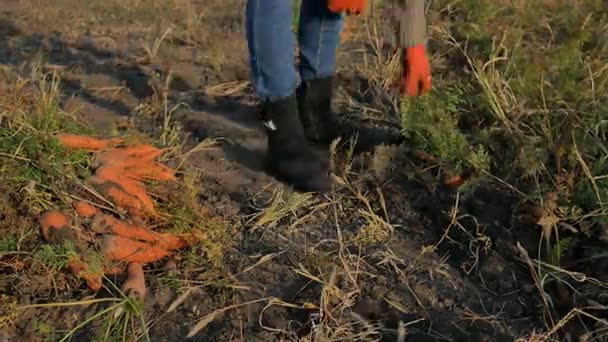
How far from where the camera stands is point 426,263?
6.84ft

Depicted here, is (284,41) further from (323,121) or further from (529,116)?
(529,116)

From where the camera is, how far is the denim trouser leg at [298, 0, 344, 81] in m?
2.51

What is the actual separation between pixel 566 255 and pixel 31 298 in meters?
1.25

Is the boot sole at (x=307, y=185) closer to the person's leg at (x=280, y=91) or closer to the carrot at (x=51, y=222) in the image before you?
the person's leg at (x=280, y=91)

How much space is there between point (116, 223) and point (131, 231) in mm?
42

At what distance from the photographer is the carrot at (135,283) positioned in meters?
1.93

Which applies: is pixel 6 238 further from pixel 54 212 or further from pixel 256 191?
pixel 256 191

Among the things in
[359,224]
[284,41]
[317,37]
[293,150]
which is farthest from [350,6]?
[359,224]

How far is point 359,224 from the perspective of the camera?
224cm

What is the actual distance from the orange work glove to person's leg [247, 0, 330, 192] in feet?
1.00

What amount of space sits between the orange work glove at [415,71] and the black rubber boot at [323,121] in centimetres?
31

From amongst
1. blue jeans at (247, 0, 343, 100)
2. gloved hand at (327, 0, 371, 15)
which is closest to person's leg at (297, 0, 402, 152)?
blue jeans at (247, 0, 343, 100)

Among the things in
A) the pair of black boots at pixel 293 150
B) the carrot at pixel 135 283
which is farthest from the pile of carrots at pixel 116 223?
the pair of black boots at pixel 293 150

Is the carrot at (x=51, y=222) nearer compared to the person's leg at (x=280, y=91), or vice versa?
the carrot at (x=51, y=222)
